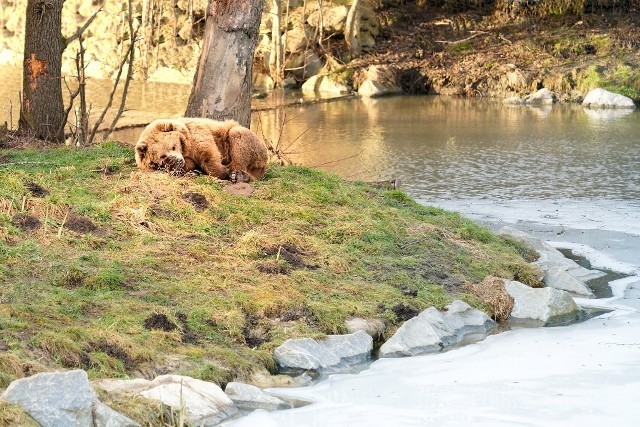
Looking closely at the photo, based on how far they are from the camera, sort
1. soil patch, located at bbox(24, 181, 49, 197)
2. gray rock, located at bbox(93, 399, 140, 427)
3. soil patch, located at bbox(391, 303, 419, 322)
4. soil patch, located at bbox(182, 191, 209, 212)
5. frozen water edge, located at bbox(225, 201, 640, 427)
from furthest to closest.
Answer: soil patch, located at bbox(182, 191, 209, 212), soil patch, located at bbox(24, 181, 49, 197), soil patch, located at bbox(391, 303, 419, 322), frozen water edge, located at bbox(225, 201, 640, 427), gray rock, located at bbox(93, 399, 140, 427)

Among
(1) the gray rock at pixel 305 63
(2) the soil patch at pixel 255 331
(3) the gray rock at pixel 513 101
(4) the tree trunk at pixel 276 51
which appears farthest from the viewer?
(1) the gray rock at pixel 305 63

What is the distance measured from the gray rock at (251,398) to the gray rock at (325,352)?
0.68 metres

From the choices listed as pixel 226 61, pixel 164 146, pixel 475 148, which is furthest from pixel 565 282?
pixel 475 148

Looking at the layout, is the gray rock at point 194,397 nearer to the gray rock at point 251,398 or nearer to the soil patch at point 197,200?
the gray rock at point 251,398

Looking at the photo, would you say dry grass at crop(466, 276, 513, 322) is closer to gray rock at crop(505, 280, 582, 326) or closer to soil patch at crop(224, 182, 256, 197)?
gray rock at crop(505, 280, 582, 326)

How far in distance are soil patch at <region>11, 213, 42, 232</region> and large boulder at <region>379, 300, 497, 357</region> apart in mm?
2931

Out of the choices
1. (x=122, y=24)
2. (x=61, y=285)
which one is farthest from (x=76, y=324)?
(x=122, y=24)

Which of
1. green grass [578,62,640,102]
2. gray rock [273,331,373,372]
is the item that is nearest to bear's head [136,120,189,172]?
gray rock [273,331,373,372]

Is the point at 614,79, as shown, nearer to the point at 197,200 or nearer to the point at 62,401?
the point at 197,200

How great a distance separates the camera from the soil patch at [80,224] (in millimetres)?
7738

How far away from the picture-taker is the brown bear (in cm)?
909

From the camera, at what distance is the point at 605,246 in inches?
400

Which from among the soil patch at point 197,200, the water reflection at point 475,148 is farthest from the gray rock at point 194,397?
the water reflection at point 475,148

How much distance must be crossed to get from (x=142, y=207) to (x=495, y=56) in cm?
2221
